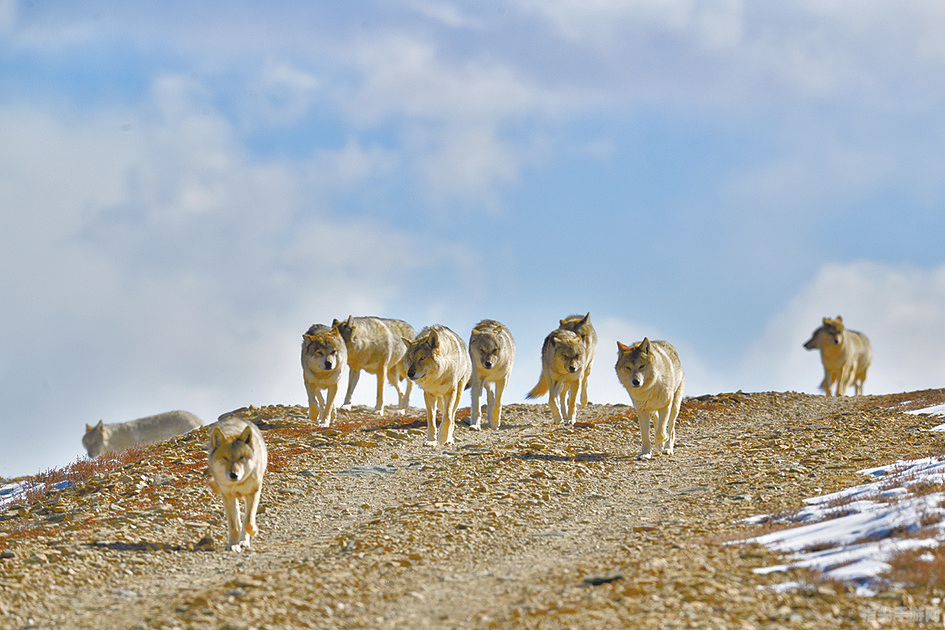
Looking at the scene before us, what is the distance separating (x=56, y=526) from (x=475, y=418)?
10.9m

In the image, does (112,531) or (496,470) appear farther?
(496,470)

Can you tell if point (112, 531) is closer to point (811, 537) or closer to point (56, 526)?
point (56, 526)

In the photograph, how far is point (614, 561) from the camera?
1016cm

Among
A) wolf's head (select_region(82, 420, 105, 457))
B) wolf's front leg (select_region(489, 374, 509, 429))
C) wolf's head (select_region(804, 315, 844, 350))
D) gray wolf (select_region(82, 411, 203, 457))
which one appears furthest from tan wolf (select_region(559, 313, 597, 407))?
wolf's head (select_region(82, 420, 105, 457))

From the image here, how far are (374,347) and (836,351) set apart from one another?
1859 centimetres

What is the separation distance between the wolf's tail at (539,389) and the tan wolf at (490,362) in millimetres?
1945

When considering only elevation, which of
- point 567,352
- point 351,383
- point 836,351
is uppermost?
point 836,351

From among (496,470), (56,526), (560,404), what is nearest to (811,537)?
(496,470)

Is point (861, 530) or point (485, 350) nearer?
point (861, 530)

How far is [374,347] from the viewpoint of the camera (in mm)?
27984

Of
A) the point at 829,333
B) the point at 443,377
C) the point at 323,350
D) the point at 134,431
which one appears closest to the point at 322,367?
the point at 323,350

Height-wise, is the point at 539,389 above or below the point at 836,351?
below

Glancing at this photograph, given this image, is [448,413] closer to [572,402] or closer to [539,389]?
[572,402]

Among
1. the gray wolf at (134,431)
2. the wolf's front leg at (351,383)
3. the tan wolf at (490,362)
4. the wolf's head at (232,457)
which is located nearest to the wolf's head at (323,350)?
the tan wolf at (490,362)
